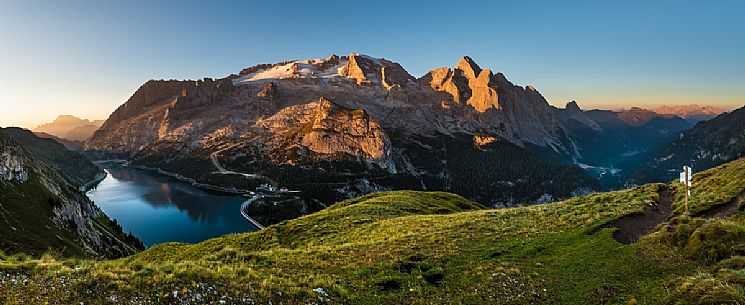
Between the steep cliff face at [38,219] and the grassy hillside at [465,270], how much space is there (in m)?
50.4

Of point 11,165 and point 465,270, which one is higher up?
point 11,165

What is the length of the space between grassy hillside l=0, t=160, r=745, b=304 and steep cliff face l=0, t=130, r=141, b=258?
165 feet

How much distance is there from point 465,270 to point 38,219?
291 ft

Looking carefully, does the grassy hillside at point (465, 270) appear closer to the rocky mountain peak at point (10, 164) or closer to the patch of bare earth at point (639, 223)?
the patch of bare earth at point (639, 223)

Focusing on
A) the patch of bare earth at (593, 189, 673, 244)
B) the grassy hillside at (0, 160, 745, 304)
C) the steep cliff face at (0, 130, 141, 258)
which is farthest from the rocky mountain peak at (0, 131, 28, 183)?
the patch of bare earth at (593, 189, 673, 244)

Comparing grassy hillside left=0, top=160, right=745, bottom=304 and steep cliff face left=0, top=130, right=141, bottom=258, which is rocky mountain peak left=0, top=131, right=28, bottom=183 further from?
grassy hillside left=0, top=160, right=745, bottom=304

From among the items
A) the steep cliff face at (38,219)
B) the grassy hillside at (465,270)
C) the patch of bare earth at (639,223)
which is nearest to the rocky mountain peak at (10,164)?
the steep cliff face at (38,219)

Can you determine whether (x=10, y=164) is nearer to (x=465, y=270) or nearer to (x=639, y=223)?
(x=465, y=270)

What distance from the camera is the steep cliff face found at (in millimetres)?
60250

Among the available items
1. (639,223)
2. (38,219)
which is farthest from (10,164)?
(639,223)

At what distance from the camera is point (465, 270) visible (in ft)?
78.8

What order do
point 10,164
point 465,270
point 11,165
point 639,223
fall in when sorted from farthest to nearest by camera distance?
point 11,165, point 10,164, point 639,223, point 465,270

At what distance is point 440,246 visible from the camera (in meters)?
30.9

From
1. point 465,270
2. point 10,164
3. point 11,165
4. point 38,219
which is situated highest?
point 10,164
